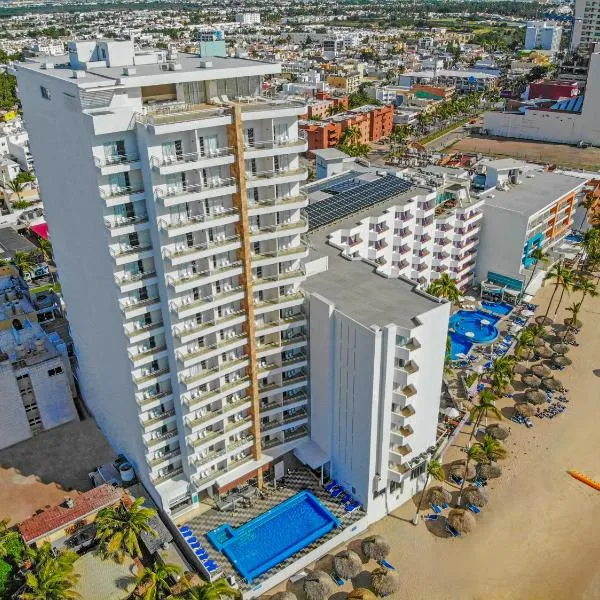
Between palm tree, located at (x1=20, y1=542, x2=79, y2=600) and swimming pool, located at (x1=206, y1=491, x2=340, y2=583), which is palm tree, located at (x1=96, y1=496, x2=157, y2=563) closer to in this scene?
palm tree, located at (x1=20, y1=542, x2=79, y2=600)

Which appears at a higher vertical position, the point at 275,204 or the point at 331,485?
the point at 275,204

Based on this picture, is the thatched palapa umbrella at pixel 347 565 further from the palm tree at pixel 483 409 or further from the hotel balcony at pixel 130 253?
the hotel balcony at pixel 130 253

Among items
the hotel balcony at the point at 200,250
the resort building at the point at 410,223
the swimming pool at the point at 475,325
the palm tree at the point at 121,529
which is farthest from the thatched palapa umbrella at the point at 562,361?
the palm tree at the point at 121,529

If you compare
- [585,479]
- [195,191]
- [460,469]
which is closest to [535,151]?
[585,479]

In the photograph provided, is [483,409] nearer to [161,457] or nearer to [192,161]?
[161,457]

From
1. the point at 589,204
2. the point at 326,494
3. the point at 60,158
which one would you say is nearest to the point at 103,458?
the point at 326,494

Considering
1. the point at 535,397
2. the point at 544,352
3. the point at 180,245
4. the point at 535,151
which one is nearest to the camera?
the point at 180,245

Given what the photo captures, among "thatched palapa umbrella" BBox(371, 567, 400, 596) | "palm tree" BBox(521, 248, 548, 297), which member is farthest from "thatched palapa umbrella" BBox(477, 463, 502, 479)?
"palm tree" BBox(521, 248, 548, 297)
